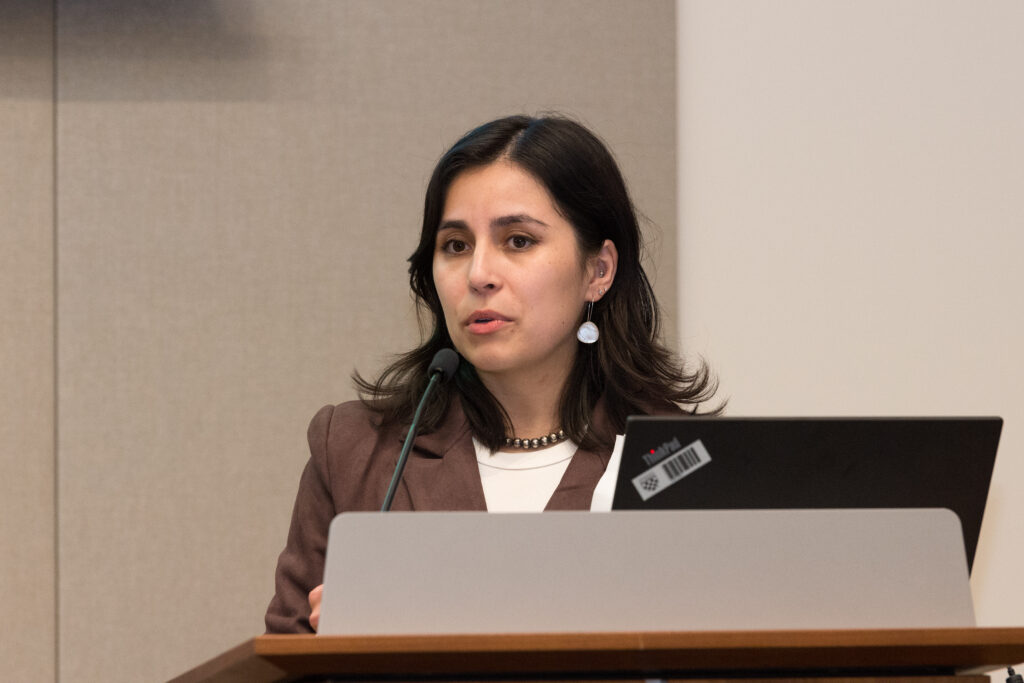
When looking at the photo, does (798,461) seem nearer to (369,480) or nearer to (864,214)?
(369,480)

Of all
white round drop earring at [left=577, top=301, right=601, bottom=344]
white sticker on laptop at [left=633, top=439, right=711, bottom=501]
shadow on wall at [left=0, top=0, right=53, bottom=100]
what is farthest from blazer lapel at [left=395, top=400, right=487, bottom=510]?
shadow on wall at [left=0, top=0, right=53, bottom=100]

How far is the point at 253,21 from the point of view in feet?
9.09

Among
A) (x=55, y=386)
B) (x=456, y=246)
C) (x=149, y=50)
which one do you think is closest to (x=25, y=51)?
(x=149, y=50)

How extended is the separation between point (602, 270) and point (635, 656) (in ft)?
3.92

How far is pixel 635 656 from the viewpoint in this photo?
35.5 inches

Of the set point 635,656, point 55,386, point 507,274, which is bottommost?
point 635,656

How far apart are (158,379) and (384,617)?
1929mm

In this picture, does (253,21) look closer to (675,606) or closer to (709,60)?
(709,60)

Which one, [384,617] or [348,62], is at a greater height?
[348,62]

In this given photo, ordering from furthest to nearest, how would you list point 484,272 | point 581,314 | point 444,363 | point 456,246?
point 581,314 → point 456,246 → point 484,272 → point 444,363

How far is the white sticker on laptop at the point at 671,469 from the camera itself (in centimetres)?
103

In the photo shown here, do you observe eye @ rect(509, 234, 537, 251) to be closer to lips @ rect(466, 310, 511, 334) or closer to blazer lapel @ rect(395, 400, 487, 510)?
lips @ rect(466, 310, 511, 334)

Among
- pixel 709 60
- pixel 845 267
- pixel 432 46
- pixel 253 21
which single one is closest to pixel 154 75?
pixel 253 21

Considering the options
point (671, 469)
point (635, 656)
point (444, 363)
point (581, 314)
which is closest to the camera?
point (635, 656)
